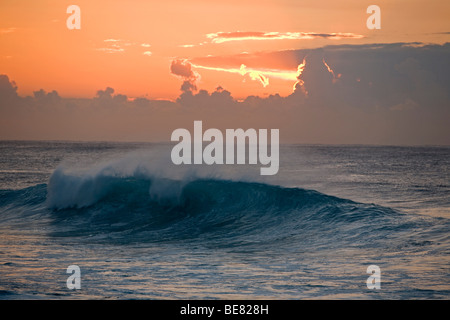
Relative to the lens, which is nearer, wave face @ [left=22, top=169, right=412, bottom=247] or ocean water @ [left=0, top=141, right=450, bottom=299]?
ocean water @ [left=0, top=141, right=450, bottom=299]

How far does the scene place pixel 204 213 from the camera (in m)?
19.5

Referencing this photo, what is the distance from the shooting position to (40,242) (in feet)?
44.8

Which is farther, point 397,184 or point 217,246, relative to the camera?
point 397,184

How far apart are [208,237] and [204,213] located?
379 cm

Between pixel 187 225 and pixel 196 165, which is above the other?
pixel 196 165

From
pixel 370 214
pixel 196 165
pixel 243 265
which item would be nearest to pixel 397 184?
pixel 196 165

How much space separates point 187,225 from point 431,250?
8.69m

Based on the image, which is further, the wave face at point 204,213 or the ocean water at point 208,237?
the wave face at point 204,213

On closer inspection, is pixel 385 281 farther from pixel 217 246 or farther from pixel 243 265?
pixel 217 246

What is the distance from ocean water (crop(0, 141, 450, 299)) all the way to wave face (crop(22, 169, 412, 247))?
0.05 metres

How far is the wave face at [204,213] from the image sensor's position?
49.5 feet

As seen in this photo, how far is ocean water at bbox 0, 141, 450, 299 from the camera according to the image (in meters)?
8.85

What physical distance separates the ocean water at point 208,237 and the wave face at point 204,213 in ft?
0.15

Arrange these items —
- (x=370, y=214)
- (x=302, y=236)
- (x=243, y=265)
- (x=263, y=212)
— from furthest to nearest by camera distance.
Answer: (x=263, y=212)
(x=370, y=214)
(x=302, y=236)
(x=243, y=265)
